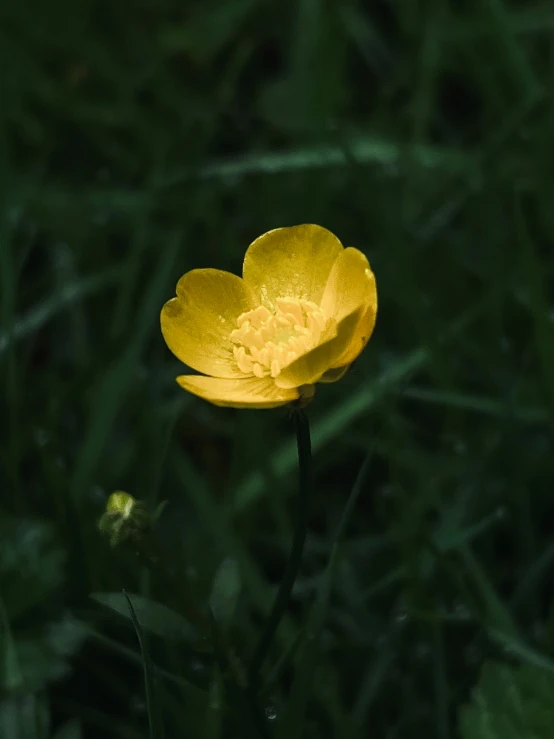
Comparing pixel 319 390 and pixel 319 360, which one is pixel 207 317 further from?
pixel 319 390

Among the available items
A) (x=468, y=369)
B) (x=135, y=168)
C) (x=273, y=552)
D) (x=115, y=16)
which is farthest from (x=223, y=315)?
(x=115, y=16)

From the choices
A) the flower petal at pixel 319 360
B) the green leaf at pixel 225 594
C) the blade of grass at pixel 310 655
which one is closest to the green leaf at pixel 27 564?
the green leaf at pixel 225 594

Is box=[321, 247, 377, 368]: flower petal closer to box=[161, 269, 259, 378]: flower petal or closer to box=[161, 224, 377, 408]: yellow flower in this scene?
box=[161, 224, 377, 408]: yellow flower

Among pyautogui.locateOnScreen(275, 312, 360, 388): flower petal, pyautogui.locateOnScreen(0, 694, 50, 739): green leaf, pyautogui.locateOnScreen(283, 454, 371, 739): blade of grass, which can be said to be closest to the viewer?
pyautogui.locateOnScreen(275, 312, 360, 388): flower petal

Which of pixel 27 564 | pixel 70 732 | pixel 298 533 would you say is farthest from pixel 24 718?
pixel 298 533

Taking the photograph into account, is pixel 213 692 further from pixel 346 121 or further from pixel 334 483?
pixel 346 121

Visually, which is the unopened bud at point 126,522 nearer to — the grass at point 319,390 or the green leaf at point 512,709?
the grass at point 319,390

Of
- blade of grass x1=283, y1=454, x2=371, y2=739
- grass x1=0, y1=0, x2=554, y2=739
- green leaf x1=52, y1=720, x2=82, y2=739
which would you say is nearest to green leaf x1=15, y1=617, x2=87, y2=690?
grass x1=0, y1=0, x2=554, y2=739
